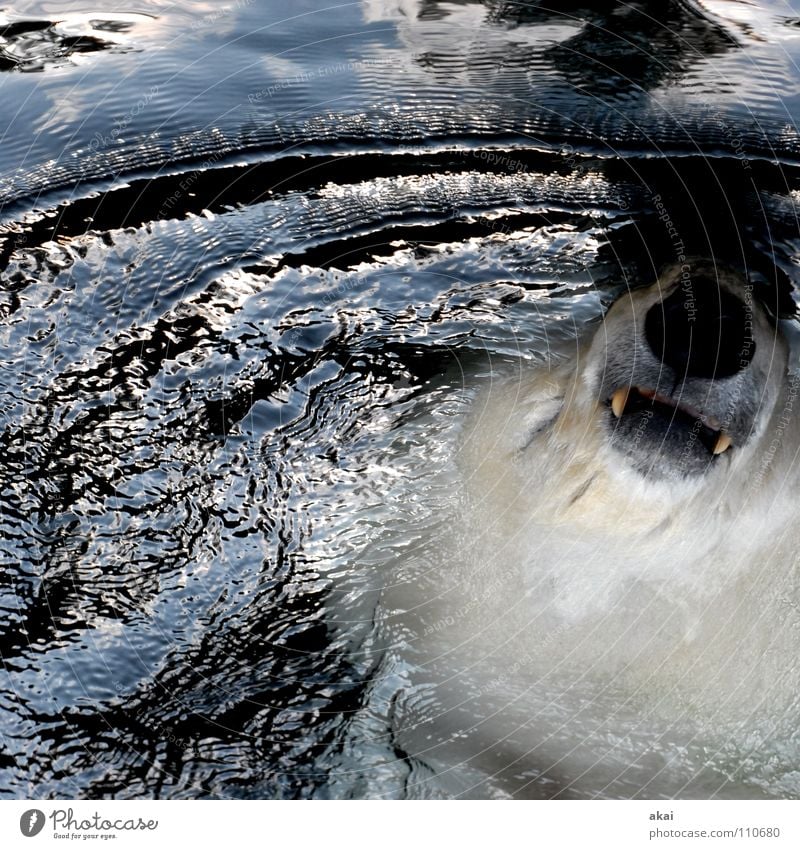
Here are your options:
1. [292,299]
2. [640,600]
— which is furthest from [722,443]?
[292,299]

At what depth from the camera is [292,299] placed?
282 cm

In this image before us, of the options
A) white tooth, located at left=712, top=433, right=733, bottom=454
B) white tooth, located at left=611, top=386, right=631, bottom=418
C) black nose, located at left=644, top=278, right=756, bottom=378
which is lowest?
white tooth, located at left=712, top=433, right=733, bottom=454

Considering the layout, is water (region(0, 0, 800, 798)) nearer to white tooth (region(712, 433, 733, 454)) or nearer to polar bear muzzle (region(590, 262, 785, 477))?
polar bear muzzle (region(590, 262, 785, 477))

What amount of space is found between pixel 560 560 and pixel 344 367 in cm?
79

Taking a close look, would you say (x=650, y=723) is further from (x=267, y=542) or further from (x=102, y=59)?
(x=102, y=59)

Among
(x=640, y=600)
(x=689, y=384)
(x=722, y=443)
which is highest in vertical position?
(x=689, y=384)

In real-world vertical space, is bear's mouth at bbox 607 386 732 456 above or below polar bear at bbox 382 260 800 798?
above

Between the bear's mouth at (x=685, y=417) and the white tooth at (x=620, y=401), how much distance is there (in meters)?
0.02

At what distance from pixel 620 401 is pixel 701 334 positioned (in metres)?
0.24

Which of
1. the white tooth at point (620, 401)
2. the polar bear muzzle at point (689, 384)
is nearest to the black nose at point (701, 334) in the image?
the polar bear muzzle at point (689, 384)

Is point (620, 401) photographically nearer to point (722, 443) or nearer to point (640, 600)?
point (722, 443)

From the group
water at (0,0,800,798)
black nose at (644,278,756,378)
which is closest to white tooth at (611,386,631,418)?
black nose at (644,278,756,378)

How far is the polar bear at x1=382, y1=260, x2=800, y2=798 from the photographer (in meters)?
2.21

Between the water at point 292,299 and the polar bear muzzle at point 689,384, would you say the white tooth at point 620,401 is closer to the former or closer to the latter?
the polar bear muzzle at point 689,384
